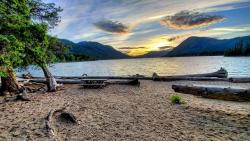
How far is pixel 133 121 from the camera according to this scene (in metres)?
10.8

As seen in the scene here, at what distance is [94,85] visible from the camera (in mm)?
21875

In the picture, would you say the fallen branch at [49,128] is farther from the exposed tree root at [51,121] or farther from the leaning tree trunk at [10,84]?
the leaning tree trunk at [10,84]

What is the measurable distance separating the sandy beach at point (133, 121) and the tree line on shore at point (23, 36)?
7.93 ft

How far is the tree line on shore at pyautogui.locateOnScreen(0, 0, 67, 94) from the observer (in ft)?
36.5

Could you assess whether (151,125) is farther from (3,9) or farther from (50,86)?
(50,86)

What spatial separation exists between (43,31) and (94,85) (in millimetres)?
8892

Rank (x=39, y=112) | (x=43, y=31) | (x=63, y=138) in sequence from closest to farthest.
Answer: (x=63, y=138)
(x=39, y=112)
(x=43, y=31)

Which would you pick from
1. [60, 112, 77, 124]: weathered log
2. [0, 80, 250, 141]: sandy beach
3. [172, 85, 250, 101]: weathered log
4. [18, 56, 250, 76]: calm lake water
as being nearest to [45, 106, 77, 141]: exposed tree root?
[60, 112, 77, 124]: weathered log

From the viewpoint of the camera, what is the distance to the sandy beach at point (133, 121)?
29.5 ft

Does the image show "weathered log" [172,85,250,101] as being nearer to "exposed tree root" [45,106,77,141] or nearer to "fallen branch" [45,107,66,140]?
"exposed tree root" [45,106,77,141]

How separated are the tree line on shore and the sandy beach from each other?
2417 mm

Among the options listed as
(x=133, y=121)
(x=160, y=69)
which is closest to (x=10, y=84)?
(x=133, y=121)

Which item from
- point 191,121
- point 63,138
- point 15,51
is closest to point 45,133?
point 63,138

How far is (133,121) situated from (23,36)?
757 cm
